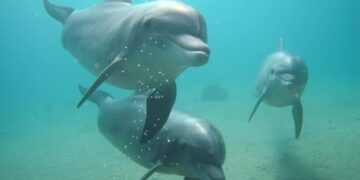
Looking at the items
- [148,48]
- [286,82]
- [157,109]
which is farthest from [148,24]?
[286,82]

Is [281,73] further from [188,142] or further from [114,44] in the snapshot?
[114,44]

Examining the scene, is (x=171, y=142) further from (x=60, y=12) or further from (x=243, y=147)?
(x=243, y=147)

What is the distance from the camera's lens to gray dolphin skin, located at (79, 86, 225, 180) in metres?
5.29

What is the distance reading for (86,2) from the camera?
8350 centimetres

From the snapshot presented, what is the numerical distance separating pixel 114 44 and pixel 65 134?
38.5ft

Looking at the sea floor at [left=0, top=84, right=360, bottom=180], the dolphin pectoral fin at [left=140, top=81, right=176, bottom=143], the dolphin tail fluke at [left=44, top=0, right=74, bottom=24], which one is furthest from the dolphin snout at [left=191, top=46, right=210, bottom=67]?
the dolphin tail fluke at [left=44, top=0, right=74, bottom=24]

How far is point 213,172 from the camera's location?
500 cm

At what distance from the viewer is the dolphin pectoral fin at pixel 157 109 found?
515 centimetres

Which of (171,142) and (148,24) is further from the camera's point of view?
(171,142)

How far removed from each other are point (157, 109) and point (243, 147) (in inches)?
230

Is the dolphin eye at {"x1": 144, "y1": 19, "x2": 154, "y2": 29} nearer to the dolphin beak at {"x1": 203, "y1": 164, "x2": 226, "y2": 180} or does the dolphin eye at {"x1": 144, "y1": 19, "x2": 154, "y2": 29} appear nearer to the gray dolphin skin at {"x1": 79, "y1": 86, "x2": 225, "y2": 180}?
the gray dolphin skin at {"x1": 79, "y1": 86, "x2": 225, "y2": 180}

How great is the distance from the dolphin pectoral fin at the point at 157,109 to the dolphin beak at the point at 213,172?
857 millimetres

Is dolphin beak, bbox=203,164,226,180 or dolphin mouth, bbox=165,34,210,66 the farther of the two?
dolphin beak, bbox=203,164,226,180

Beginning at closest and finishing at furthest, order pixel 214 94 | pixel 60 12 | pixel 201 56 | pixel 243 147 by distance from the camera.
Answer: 1. pixel 201 56
2. pixel 60 12
3. pixel 243 147
4. pixel 214 94
